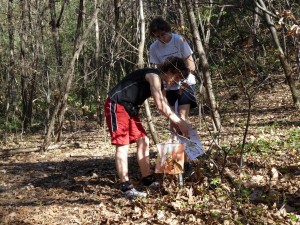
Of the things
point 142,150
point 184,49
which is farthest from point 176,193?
point 184,49

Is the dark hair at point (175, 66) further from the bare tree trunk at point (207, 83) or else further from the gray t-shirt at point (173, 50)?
the bare tree trunk at point (207, 83)

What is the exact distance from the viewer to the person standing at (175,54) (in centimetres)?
495

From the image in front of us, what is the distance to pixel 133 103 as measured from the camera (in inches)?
186

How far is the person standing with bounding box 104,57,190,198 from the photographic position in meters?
4.46

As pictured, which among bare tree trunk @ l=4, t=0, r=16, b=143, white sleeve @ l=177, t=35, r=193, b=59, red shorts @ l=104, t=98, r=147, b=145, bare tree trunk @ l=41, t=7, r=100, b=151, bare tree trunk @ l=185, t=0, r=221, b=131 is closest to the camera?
red shorts @ l=104, t=98, r=147, b=145

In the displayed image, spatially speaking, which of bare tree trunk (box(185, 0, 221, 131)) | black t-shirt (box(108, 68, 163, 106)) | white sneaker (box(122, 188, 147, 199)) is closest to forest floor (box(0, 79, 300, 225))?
white sneaker (box(122, 188, 147, 199))

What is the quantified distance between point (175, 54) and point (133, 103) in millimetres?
897

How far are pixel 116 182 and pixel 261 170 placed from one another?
1.80 m

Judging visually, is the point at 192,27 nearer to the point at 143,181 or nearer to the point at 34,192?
the point at 143,181

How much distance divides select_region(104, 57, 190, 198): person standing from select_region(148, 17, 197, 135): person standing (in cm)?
43

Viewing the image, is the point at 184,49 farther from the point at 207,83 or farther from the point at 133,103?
the point at 133,103

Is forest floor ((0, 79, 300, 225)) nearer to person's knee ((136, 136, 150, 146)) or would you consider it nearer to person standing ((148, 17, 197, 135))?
person standing ((148, 17, 197, 135))

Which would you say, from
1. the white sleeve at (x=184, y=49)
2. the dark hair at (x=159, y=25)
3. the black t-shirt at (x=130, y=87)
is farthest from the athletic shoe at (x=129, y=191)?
the dark hair at (x=159, y=25)

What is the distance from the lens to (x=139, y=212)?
14.3 ft
